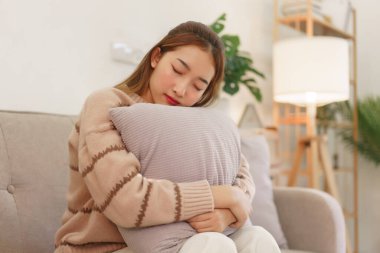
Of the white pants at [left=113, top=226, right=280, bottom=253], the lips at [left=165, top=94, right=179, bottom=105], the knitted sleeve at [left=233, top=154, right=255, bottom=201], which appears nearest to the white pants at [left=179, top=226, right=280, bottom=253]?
the white pants at [left=113, top=226, right=280, bottom=253]

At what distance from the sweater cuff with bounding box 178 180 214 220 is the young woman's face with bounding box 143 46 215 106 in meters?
0.32

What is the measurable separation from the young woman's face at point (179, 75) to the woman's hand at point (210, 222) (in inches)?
14.2

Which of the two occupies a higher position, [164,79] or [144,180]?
[164,79]

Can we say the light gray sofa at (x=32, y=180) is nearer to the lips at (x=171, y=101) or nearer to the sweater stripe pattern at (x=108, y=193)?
the sweater stripe pattern at (x=108, y=193)

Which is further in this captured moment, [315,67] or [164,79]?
[315,67]

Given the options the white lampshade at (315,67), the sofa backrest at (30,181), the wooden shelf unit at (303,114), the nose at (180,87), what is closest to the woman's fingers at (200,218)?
the nose at (180,87)

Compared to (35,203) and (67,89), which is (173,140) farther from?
(67,89)

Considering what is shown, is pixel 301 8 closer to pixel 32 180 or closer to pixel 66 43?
pixel 66 43

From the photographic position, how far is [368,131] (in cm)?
317

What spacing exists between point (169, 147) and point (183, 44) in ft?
1.10

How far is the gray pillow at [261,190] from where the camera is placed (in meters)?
1.67

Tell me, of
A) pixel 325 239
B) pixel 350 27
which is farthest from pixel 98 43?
pixel 350 27

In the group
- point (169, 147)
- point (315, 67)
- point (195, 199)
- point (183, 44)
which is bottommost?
point (195, 199)

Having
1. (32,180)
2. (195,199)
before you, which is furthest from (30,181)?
(195,199)
